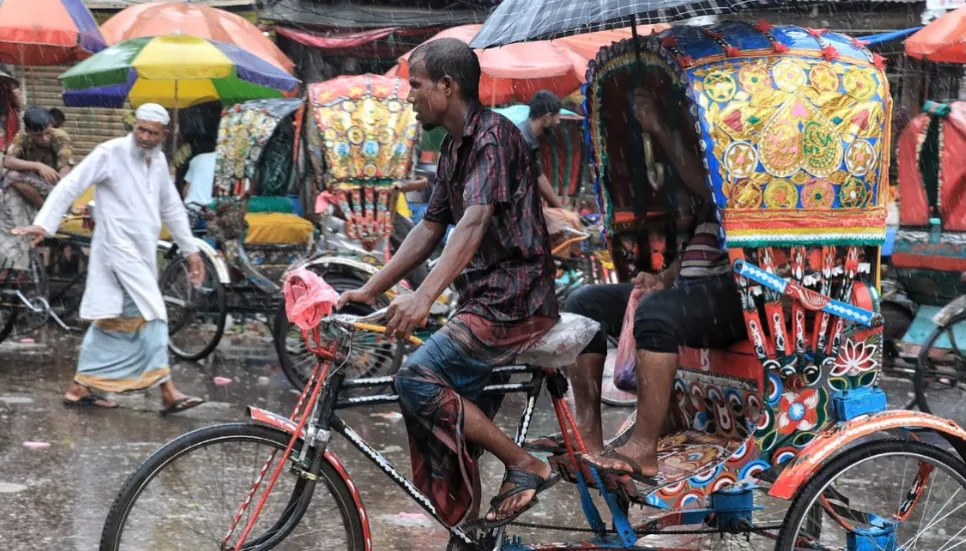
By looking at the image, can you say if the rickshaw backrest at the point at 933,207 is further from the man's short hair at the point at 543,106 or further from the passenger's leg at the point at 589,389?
the passenger's leg at the point at 589,389

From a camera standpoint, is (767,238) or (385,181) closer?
(767,238)

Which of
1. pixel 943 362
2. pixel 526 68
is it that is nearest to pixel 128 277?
pixel 943 362

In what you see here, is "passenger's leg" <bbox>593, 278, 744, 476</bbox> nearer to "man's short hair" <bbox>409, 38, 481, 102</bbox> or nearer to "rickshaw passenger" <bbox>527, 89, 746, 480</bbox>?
"rickshaw passenger" <bbox>527, 89, 746, 480</bbox>

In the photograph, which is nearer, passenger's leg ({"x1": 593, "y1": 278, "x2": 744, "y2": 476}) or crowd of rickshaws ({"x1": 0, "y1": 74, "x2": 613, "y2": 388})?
passenger's leg ({"x1": 593, "y1": 278, "x2": 744, "y2": 476})

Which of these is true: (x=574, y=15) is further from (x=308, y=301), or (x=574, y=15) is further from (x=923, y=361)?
(x=923, y=361)

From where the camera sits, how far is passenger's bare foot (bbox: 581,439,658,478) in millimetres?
3721

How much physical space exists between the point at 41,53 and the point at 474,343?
29.7 ft

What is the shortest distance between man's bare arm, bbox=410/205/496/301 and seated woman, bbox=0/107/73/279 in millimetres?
6385

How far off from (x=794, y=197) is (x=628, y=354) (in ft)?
2.99

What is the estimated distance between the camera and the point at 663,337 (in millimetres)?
3723

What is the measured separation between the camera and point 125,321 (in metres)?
7.10

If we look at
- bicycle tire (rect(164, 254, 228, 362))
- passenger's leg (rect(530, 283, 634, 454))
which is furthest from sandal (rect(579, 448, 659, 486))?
bicycle tire (rect(164, 254, 228, 362))

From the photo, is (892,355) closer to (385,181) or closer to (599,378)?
(385,181)

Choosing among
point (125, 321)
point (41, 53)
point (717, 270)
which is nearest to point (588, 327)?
point (717, 270)
